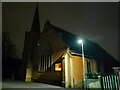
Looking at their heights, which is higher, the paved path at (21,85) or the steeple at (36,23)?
the steeple at (36,23)

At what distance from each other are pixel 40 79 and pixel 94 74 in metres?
0.82

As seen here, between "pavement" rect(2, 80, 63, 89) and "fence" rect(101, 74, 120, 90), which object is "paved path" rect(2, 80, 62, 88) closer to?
"pavement" rect(2, 80, 63, 89)

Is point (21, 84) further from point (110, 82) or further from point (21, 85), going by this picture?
point (110, 82)

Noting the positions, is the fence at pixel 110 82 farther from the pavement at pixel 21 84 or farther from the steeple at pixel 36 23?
the steeple at pixel 36 23

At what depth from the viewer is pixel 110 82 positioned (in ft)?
11.6

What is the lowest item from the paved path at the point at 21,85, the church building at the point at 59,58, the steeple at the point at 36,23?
the paved path at the point at 21,85

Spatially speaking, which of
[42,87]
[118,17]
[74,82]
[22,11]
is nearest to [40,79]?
[42,87]

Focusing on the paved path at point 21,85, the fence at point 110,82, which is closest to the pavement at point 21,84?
the paved path at point 21,85

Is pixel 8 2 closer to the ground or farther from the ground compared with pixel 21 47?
farther from the ground

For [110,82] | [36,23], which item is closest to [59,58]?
[36,23]

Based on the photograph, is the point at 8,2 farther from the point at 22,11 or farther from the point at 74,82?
the point at 74,82

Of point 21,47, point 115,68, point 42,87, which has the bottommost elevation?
point 42,87

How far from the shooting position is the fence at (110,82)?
3523 mm

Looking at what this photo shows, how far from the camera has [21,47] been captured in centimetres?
355
